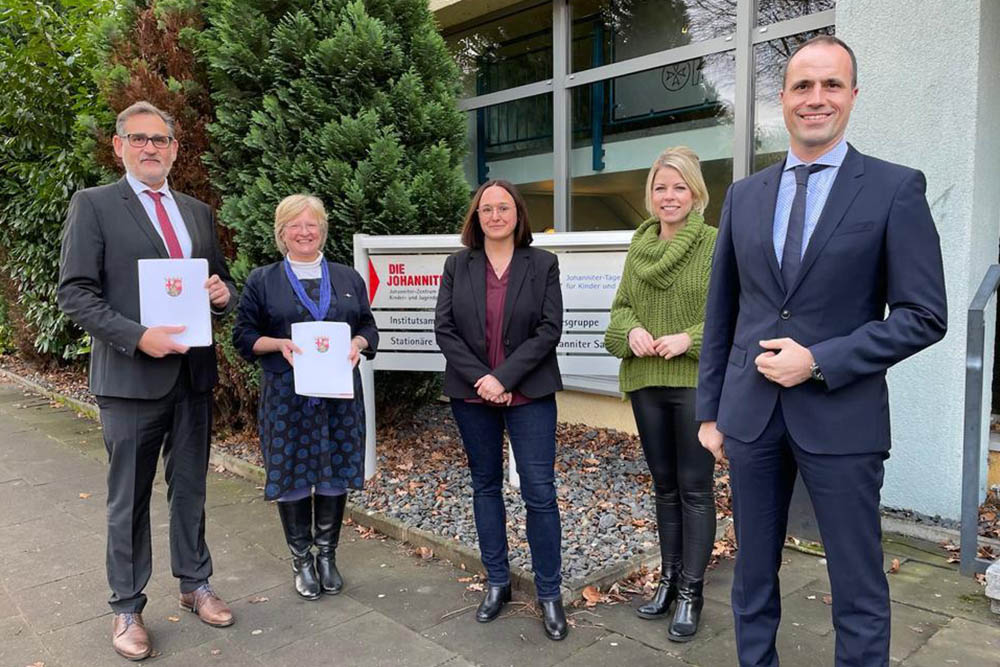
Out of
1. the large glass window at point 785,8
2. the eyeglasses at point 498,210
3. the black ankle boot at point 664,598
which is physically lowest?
the black ankle boot at point 664,598

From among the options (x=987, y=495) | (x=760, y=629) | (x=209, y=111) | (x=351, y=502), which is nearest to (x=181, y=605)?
(x=351, y=502)

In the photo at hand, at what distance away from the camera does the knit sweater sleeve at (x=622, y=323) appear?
314cm

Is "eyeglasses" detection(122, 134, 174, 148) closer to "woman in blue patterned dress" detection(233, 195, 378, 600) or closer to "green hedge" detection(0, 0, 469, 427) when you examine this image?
"woman in blue patterned dress" detection(233, 195, 378, 600)

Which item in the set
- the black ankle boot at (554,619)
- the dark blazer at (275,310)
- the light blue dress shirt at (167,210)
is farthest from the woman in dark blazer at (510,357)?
the light blue dress shirt at (167,210)

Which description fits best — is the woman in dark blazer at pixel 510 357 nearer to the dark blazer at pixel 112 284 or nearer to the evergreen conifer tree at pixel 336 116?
the dark blazer at pixel 112 284

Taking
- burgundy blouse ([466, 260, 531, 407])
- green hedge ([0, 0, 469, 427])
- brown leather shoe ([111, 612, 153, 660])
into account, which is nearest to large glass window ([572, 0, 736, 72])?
green hedge ([0, 0, 469, 427])

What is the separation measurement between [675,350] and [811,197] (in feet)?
3.08

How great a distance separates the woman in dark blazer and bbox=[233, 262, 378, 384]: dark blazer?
1.90 ft

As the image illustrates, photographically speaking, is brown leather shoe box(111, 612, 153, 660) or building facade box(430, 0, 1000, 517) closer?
brown leather shoe box(111, 612, 153, 660)

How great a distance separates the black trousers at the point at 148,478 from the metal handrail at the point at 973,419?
3.49m

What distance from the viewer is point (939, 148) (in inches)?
157

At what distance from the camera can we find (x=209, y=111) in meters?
5.71

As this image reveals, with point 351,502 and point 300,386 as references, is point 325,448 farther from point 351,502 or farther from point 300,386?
→ point 351,502

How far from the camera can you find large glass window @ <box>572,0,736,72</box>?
5.68m
